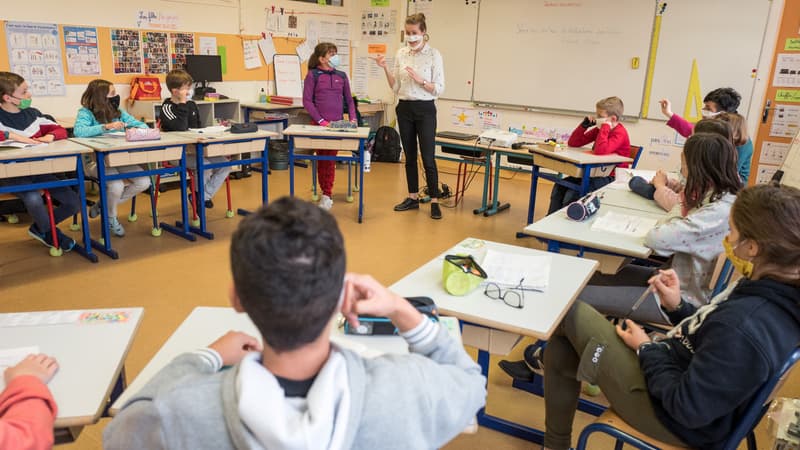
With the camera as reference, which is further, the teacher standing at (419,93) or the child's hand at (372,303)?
the teacher standing at (419,93)

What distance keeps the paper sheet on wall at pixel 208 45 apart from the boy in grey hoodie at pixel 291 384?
591cm

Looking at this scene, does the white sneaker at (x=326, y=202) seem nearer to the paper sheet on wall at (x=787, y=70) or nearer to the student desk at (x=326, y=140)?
the student desk at (x=326, y=140)

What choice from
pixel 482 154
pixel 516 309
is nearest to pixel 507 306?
pixel 516 309

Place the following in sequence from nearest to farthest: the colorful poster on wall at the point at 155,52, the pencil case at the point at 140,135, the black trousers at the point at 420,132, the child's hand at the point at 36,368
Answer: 1. the child's hand at the point at 36,368
2. the pencil case at the point at 140,135
3. the black trousers at the point at 420,132
4. the colorful poster on wall at the point at 155,52

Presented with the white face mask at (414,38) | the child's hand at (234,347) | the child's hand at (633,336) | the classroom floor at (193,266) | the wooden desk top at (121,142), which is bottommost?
the classroom floor at (193,266)

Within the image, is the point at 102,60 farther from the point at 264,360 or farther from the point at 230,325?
the point at 264,360

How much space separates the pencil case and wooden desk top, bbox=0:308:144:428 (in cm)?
254

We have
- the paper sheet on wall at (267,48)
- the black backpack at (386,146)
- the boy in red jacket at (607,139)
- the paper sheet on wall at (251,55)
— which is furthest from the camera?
the black backpack at (386,146)

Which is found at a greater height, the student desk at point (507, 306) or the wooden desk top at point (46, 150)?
the wooden desk top at point (46, 150)

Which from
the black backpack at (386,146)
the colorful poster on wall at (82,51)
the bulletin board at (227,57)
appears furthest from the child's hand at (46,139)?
the black backpack at (386,146)

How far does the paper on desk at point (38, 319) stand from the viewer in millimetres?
1578

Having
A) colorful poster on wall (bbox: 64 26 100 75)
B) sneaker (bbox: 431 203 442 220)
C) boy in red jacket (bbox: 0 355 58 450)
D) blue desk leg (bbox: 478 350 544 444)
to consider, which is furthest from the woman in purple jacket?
boy in red jacket (bbox: 0 355 58 450)

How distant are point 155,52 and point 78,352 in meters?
5.12

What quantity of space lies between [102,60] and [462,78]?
12.9 ft
